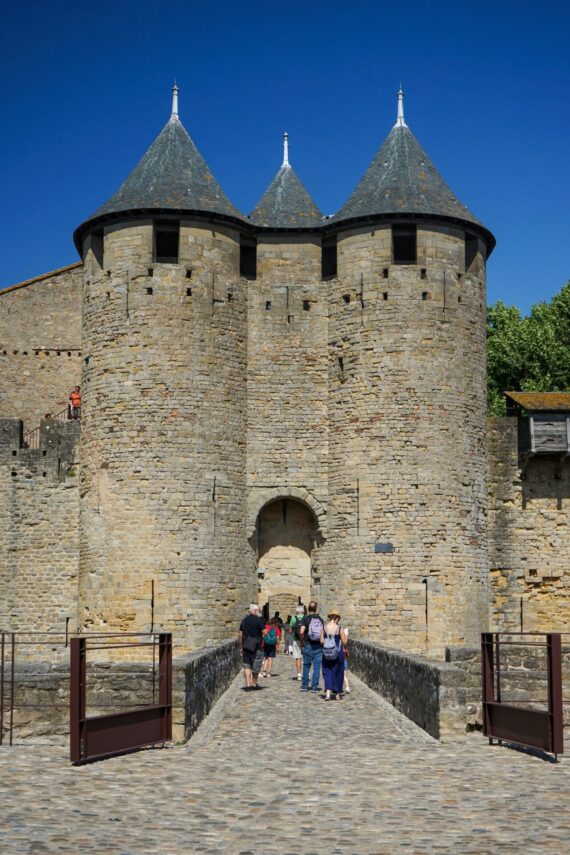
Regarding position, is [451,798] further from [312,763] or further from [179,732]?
[179,732]

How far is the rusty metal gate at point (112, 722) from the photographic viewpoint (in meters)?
10.1

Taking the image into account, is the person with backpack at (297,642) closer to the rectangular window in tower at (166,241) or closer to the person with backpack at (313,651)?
the person with backpack at (313,651)

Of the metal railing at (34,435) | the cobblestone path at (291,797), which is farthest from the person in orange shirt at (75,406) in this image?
the cobblestone path at (291,797)

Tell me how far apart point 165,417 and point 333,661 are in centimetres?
1036

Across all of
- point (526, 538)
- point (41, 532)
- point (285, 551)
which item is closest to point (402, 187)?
point (526, 538)

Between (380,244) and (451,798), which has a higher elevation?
(380,244)

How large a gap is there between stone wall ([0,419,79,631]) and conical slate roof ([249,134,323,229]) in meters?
6.78

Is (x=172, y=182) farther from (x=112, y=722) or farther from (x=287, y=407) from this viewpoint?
(x=112, y=722)

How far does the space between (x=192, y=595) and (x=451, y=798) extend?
1601cm

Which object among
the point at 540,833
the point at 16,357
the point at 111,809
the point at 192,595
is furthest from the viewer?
the point at 16,357

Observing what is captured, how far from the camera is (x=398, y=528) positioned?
80.8 feet

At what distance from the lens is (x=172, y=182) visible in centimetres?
2644

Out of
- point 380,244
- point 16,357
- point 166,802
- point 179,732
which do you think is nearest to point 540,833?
point 166,802

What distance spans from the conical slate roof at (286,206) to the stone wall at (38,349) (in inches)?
300
